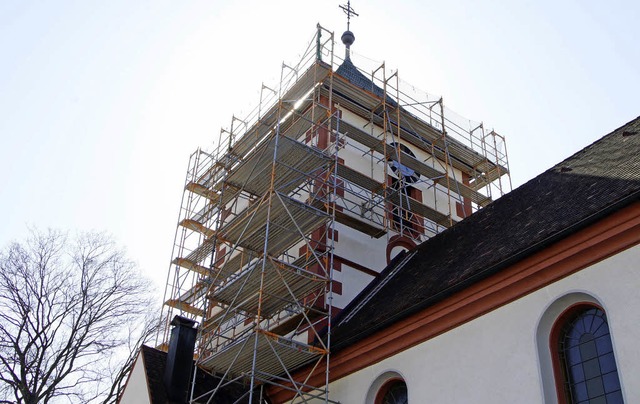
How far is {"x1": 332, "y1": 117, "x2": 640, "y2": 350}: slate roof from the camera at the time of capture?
13.0m

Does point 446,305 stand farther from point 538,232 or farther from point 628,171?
point 628,171

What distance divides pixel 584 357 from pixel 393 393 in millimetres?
4557

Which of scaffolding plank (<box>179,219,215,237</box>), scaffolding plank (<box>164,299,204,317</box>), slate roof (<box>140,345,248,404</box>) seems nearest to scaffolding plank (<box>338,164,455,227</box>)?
slate roof (<box>140,345,248,404</box>)

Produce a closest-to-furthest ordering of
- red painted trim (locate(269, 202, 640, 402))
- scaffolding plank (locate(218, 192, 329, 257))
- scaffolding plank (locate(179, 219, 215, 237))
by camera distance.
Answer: red painted trim (locate(269, 202, 640, 402)) → scaffolding plank (locate(218, 192, 329, 257)) → scaffolding plank (locate(179, 219, 215, 237))

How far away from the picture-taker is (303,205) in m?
18.5

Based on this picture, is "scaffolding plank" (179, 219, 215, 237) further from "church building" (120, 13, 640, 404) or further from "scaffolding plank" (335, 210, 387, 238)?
"scaffolding plank" (335, 210, 387, 238)

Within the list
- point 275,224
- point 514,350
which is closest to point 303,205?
point 275,224

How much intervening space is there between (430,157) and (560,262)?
13120mm

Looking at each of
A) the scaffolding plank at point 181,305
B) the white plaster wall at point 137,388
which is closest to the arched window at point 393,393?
the white plaster wall at point 137,388

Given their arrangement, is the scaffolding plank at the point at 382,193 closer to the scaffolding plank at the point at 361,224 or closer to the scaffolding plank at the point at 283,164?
the scaffolding plank at the point at 361,224

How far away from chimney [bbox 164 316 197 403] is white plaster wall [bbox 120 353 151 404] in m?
0.49

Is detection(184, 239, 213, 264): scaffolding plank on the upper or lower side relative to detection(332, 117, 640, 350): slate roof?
upper

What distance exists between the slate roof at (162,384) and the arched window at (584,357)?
829 cm

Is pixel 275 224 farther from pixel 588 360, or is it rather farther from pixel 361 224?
pixel 588 360
